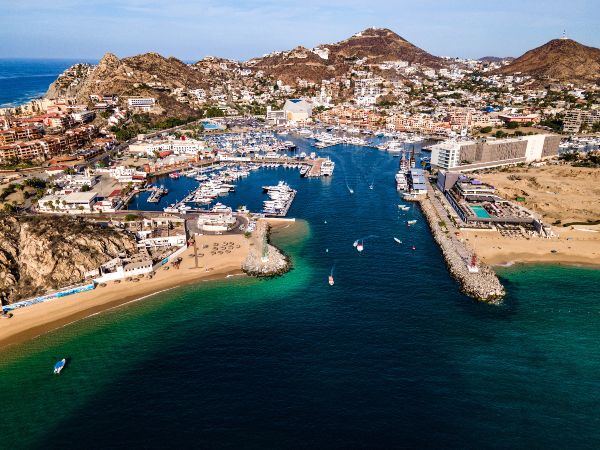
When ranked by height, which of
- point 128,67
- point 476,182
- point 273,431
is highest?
point 128,67

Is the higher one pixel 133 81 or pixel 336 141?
pixel 133 81

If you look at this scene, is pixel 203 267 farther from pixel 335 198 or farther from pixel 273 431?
pixel 335 198

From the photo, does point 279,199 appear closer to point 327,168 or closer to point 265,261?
point 327,168

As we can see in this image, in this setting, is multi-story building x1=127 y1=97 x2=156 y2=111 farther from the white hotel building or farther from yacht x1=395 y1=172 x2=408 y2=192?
yacht x1=395 y1=172 x2=408 y2=192

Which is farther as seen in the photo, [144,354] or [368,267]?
[368,267]

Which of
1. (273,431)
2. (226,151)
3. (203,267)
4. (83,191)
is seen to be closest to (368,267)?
(203,267)

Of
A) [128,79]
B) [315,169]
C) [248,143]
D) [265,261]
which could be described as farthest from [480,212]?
[128,79]
